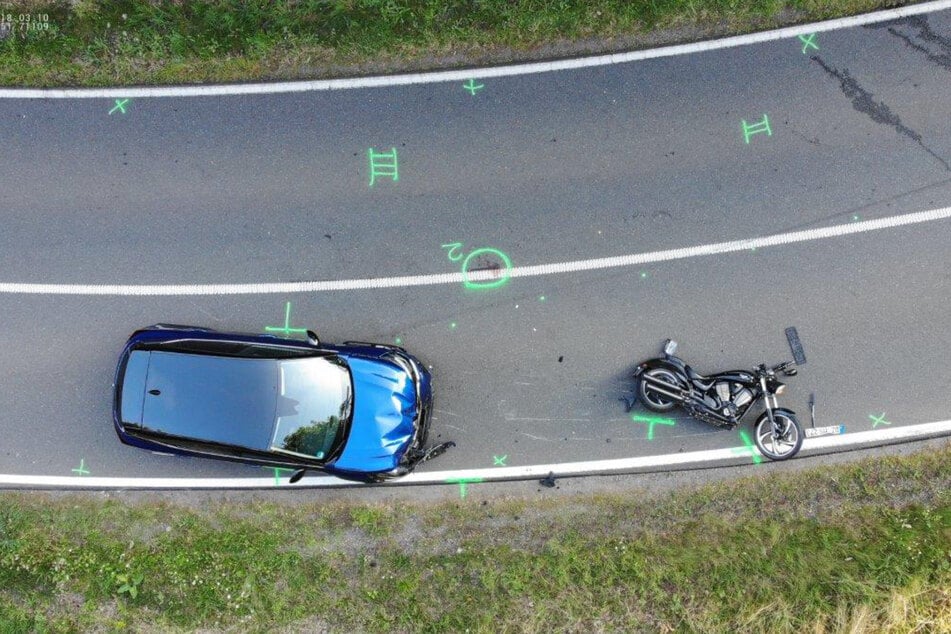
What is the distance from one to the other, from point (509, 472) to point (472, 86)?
5.12 meters

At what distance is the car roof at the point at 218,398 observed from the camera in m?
6.43

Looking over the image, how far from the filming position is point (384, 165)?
7457mm

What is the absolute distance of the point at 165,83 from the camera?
7.60 metres

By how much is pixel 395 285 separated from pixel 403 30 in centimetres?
338

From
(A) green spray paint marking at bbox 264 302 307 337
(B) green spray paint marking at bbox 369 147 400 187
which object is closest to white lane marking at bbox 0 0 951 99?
(B) green spray paint marking at bbox 369 147 400 187

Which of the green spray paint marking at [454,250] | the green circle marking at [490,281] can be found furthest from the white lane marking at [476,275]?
the green spray paint marking at [454,250]

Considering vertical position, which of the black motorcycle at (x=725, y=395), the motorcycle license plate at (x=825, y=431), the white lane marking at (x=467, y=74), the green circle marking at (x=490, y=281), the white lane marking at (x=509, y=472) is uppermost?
the white lane marking at (x=467, y=74)

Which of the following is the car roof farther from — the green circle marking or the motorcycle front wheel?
the motorcycle front wheel

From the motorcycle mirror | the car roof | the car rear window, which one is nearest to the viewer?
the car roof

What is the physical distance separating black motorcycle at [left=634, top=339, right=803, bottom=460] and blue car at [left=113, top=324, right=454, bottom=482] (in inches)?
117

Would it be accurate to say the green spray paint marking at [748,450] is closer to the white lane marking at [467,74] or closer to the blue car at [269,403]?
the blue car at [269,403]

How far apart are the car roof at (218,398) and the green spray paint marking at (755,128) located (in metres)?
6.59

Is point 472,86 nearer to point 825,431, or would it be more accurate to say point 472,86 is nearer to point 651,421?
point 651,421

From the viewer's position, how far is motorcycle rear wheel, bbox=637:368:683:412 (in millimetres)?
7043
